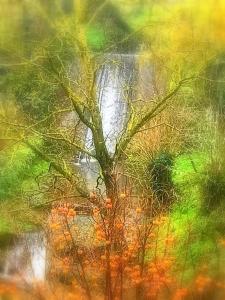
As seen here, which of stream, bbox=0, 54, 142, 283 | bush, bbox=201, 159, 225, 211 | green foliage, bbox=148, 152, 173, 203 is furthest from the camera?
green foliage, bbox=148, 152, 173, 203

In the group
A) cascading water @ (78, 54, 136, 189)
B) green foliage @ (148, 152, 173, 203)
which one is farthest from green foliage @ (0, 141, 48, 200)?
green foliage @ (148, 152, 173, 203)

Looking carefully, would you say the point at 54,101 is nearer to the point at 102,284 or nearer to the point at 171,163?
the point at 171,163

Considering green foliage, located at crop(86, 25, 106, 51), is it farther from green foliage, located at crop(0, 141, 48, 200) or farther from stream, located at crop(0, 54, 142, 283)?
green foliage, located at crop(0, 141, 48, 200)

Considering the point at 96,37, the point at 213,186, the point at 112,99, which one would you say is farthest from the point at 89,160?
the point at 213,186

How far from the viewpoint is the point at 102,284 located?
929 cm

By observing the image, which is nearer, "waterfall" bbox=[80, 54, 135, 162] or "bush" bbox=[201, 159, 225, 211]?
"bush" bbox=[201, 159, 225, 211]

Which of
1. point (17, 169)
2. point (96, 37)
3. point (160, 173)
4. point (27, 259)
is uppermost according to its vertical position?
point (96, 37)

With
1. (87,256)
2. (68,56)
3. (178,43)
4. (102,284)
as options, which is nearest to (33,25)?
(68,56)

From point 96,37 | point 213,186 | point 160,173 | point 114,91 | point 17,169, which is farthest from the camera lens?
point 114,91

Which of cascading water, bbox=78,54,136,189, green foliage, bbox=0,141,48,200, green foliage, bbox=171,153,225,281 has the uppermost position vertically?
cascading water, bbox=78,54,136,189

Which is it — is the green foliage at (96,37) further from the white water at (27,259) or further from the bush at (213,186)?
the white water at (27,259)

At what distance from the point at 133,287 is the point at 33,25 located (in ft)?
22.7

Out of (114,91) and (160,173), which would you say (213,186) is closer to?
(160,173)

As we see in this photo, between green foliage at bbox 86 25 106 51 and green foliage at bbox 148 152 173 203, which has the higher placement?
green foliage at bbox 86 25 106 51
